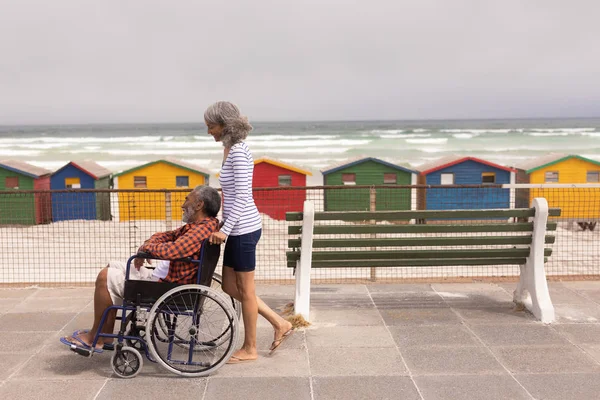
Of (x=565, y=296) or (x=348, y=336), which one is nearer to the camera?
(x=348, y=336)

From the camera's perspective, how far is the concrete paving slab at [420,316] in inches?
212

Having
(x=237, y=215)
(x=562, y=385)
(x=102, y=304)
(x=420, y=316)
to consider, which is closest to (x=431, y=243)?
(x=420, y=316)


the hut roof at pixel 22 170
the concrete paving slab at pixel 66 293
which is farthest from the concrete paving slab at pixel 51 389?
the hut roof at pixel 22 170

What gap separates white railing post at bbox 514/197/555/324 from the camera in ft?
17.6

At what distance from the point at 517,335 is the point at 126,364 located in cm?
289

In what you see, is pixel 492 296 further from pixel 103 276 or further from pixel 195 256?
pixel 103 276

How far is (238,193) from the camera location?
13.9 ft

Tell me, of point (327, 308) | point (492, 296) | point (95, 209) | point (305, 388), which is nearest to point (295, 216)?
point (327, 308)

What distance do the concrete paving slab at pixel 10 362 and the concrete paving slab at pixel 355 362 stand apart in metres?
1.98

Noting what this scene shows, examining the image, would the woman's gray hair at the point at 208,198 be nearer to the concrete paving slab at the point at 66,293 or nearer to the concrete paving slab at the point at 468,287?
the concrete paving slab at the point at 66,293

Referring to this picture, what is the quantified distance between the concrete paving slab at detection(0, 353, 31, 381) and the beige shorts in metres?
0.86

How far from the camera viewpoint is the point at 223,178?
432 cm

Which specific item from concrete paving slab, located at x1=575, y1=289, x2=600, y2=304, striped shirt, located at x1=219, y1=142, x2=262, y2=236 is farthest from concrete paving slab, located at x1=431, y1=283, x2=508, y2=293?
striped shirt, located at x1=219, y1=142, x2=262, y2=236

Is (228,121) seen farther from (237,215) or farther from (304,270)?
(304,270)
